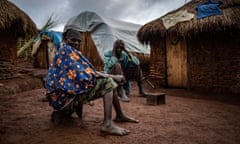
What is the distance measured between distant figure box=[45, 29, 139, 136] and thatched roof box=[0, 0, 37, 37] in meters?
4.04

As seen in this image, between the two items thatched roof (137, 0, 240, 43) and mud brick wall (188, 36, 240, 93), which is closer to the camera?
thatched roof (137, 0, 240, 43)

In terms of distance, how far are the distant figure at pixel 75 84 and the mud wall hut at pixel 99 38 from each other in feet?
20.9

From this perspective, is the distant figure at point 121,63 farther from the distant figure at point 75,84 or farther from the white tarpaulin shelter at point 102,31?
the white tarpaulin shelter at point 102,31

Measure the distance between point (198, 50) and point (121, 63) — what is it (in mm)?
2508

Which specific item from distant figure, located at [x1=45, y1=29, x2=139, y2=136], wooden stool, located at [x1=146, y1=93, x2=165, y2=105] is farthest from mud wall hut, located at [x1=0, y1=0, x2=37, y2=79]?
A: wooden stool, located at [x1=146, y1=93, x2=165, y2=105]

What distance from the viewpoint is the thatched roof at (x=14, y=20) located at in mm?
5409

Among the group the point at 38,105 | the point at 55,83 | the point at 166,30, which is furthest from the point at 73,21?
the point at 55,83

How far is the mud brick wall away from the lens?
5.27 metres

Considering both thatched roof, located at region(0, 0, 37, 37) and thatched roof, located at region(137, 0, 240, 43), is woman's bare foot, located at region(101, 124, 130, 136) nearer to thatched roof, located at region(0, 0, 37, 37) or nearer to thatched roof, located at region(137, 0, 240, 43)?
thatched roof, located at region(137, 0, 240, 43)

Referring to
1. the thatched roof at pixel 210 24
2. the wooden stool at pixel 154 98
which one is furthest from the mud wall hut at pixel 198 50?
the wooden stool at pixel 154 98

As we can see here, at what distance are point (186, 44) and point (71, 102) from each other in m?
4.85

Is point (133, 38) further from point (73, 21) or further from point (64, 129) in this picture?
point (64, 129)

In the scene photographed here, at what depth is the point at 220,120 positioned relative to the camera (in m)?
2.75

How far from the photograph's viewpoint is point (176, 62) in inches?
252
